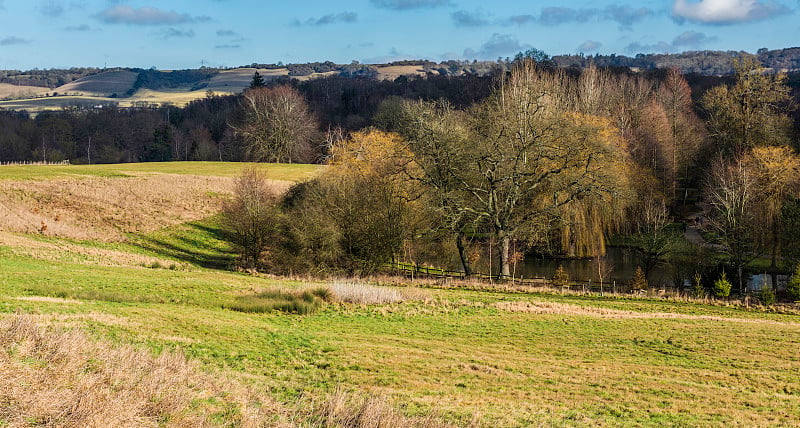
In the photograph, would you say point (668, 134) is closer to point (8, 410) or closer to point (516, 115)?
point (516, 115)

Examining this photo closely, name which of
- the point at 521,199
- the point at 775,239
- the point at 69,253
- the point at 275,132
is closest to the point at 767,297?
the point at 775,239

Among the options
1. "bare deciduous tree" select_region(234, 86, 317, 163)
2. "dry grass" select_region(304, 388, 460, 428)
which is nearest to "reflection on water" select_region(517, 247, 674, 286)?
"dry grass" select_region(304, 388, 460, 428)

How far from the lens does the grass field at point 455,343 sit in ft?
48.2

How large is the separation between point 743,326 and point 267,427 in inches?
924

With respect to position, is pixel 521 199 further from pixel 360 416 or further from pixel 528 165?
pixel 360 416

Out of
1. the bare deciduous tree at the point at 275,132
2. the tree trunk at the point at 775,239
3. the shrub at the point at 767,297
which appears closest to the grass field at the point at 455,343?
the shrub at the point at 767,297

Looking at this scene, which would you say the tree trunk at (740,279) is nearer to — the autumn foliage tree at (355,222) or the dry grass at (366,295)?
the dry grass at (366,295)

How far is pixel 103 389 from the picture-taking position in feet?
31.5

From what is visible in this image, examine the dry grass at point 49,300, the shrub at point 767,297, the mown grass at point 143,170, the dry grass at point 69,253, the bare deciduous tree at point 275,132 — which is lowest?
the shrub at point 767,297

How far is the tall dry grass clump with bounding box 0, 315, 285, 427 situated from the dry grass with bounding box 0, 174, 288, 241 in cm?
3272

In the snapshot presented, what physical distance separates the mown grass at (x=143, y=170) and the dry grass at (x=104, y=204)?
2.68 metres

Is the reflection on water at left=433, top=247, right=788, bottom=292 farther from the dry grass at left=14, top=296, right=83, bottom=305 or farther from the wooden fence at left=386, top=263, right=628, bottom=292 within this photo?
the dry grass at left=14, top=296, right=83, bottom=305

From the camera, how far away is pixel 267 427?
10047mm

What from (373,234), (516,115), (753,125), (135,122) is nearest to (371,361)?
(373,234)
